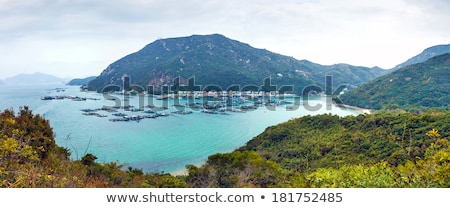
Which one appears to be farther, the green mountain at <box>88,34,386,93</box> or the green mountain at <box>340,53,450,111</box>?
the green mountain at <box>88,34,386,93</box>

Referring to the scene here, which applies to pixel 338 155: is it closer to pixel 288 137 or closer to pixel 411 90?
pixel 288 137

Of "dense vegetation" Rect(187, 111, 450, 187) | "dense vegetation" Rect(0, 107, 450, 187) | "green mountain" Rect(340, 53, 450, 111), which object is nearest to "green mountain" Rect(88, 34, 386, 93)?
"green mountain" Rect(340, 53, 450, 111)

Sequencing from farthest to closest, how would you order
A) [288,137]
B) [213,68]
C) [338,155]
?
[213,68] < [288,137] < [338,155]

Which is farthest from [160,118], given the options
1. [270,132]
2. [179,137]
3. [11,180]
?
[11,180]

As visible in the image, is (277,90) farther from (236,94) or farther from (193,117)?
(193,117)

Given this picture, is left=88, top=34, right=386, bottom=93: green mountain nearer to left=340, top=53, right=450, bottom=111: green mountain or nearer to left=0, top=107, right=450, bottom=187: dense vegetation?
left=340, top=53, right=450, bottom=111: green mountain

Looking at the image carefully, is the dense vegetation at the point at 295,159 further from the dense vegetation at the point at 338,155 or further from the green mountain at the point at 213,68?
the green mountain at the point at 213,68

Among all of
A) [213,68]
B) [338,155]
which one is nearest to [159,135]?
[338,155]
